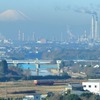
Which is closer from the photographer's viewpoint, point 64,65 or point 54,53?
point 64,65

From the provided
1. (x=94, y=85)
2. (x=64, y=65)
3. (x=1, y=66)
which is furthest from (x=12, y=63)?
(x=94, y=85)

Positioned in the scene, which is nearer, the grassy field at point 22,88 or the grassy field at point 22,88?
the grassy field at point 22,88

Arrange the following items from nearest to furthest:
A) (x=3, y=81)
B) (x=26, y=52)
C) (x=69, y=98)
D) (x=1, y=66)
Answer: (x=69, y=98)
(x=3, y=81)
(x=1, y=66)
(x=26, y=52)

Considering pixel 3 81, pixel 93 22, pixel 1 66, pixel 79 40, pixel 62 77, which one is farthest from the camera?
pixel 79 40

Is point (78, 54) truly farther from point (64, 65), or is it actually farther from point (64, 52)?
point (64, 65)

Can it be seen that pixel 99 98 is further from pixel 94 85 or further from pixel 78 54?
pixel 78 54

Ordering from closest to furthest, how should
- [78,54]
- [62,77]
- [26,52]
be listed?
[62,77]
[78,54]
[26,52]

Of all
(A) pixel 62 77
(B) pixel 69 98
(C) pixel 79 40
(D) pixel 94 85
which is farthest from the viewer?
(C) pixel 79 40

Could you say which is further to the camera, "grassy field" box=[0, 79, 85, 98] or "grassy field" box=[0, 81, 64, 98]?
"grassy field" box=[0, 81, 64, 98]

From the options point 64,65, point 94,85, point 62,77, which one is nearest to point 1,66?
point 62,77
